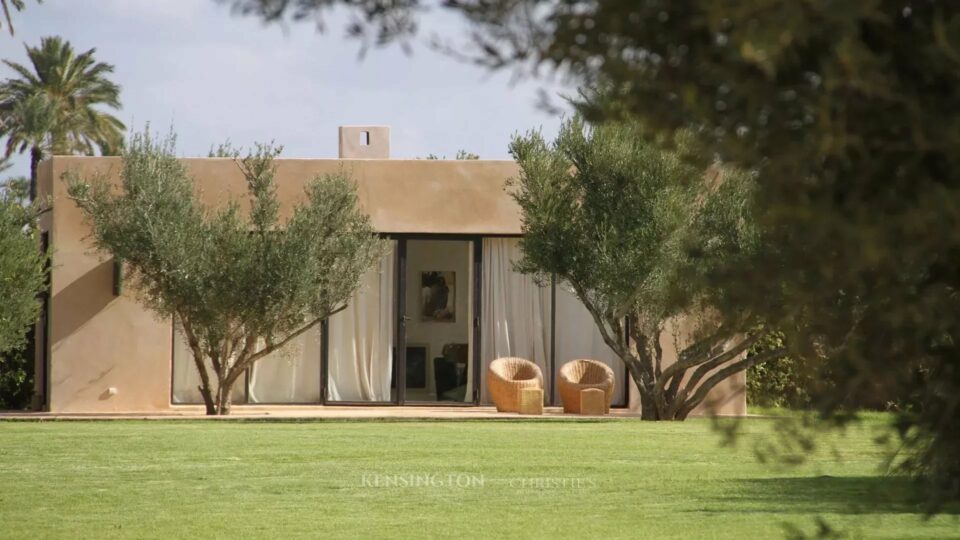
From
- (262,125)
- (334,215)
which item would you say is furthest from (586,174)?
(262,125)

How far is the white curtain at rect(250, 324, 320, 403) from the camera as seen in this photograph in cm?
2156

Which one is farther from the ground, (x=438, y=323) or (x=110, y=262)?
(x=110, y=262)

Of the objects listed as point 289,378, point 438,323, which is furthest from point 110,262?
point 438,323

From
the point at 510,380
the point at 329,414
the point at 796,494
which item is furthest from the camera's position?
the point at 510,380

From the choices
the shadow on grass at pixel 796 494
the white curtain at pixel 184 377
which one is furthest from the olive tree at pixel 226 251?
the shadow on grass at pixel 796 494

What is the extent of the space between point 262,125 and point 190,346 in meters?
3.49

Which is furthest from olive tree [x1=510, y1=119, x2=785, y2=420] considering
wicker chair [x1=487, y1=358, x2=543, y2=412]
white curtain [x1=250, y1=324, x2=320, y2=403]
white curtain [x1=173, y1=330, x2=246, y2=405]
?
white curtain [x1=173, y1=330, x2=246, y2=405]

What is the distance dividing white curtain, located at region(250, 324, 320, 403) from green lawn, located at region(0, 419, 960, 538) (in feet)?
21.1

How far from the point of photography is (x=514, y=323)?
21.7 m

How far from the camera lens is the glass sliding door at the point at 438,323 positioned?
21.8m

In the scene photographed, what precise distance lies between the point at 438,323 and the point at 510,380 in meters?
2.23

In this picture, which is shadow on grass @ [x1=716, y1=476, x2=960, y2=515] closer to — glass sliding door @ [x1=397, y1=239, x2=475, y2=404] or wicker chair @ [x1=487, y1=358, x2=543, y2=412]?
wicker chair @ [x1=487, y1=358, x2=543, y2=412]

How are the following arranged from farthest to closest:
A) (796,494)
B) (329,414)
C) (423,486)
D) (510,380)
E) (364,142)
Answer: (364,142)
(510,380)
(329,414)
(423,486)
(796,494)

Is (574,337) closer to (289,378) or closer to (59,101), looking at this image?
(289,378)
